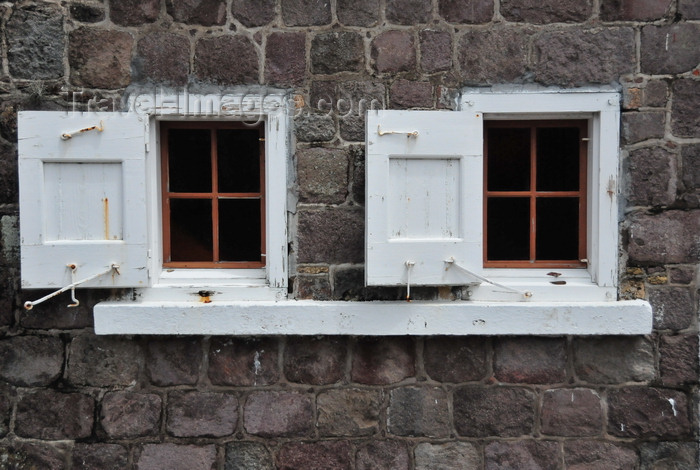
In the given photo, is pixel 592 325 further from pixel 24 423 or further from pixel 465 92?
pixel 24 423

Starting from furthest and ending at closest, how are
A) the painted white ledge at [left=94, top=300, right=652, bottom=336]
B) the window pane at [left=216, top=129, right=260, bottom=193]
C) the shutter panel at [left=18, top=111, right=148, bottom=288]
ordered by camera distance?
the window pane at [left=216, top=129, right=260, bottom=193] < the painted white ledge at [left=94, top=300, right=652, bottom=336] < the shutter panel at [left=18, top=111, right=148, bottom=288]

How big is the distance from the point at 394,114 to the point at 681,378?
194 centimetres

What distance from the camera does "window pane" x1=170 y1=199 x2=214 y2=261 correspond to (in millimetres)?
3006

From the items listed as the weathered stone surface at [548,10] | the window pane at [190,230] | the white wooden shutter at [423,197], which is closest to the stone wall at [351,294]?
the weathered stone surface at [548,10]

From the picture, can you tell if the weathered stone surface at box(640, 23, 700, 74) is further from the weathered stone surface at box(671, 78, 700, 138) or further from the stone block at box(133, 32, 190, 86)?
the stone block at box(133, 32, 190, 86)

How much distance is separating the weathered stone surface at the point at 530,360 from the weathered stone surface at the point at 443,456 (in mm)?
410

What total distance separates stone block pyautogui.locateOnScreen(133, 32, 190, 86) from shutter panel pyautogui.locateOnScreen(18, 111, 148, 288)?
0.86 ft

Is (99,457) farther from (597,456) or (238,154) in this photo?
(597,456)

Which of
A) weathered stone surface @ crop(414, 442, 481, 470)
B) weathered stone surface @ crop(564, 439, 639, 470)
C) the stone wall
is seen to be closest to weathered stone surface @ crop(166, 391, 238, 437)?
the stone wall

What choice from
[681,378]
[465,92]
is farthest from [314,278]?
[681,378]

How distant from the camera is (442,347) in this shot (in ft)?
9.45

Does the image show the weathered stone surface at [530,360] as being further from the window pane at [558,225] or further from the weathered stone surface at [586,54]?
the weathered stone surface at [586,54]

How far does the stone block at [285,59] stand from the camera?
2.82 m

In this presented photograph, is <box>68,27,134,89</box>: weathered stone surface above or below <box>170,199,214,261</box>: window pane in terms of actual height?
above
